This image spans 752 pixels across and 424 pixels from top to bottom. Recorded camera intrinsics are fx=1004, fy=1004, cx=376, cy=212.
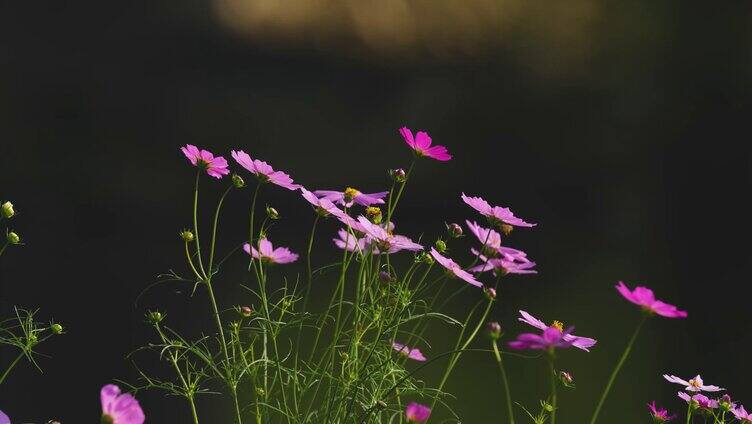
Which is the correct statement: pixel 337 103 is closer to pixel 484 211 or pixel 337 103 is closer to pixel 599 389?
pixel 599 389

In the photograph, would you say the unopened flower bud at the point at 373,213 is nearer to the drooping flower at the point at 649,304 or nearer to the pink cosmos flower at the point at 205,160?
the pink cosmos flower at the point at 205,160

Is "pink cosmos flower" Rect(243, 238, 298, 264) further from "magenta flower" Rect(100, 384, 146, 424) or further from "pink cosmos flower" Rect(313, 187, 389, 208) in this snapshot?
"magenta flower" Rect(100, 384, 146, 424)

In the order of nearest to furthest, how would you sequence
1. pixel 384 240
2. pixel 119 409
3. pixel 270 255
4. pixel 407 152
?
pixel 119 409
pixel 384 240
pixel 270 255
pixel 407 152

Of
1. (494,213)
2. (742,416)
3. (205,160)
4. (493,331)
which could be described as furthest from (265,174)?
(742,416)

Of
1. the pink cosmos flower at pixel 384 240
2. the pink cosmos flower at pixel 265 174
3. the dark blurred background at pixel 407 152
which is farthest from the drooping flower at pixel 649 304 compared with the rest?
the dark blurred background at pixel 407 152

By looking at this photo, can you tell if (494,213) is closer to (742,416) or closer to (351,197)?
(351,197)

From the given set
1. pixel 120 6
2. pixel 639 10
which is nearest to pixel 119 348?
pixel 120 6

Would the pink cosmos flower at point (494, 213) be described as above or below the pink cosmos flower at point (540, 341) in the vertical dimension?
below
